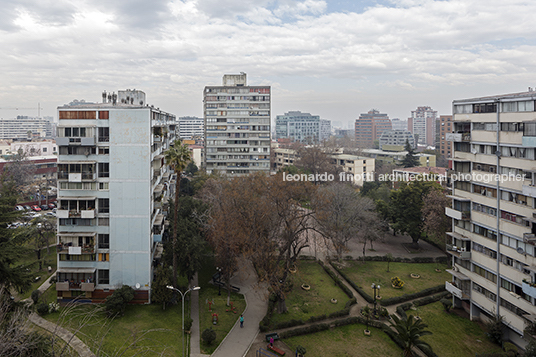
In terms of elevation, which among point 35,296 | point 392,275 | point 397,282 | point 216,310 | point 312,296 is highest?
point 35,296

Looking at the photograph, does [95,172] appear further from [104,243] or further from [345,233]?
[345,233]

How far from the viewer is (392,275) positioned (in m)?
42.3

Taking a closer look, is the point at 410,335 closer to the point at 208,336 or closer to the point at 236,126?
the point at 208,336

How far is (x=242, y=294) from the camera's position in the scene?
124 feet

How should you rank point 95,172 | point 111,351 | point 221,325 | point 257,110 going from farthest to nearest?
point 257,110 < point 95,172 < point 221,325 < point 111,351

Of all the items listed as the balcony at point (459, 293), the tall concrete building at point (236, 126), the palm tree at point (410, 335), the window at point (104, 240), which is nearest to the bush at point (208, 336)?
the window at point (104, 240)

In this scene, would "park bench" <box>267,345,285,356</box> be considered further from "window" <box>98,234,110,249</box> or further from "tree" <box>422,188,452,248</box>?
"tree" <box>422,188,452,248</box>

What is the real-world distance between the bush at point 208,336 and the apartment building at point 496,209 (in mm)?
22218

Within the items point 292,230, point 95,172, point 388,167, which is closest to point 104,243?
point 95,172

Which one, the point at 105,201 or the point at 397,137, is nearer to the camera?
the point at 105,201

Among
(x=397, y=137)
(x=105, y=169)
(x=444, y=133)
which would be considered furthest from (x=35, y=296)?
(x=397, y=137)

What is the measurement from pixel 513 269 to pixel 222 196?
30.5 meters

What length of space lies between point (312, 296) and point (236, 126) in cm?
5497

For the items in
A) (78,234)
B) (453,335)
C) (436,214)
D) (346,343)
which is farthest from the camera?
(436,214)
